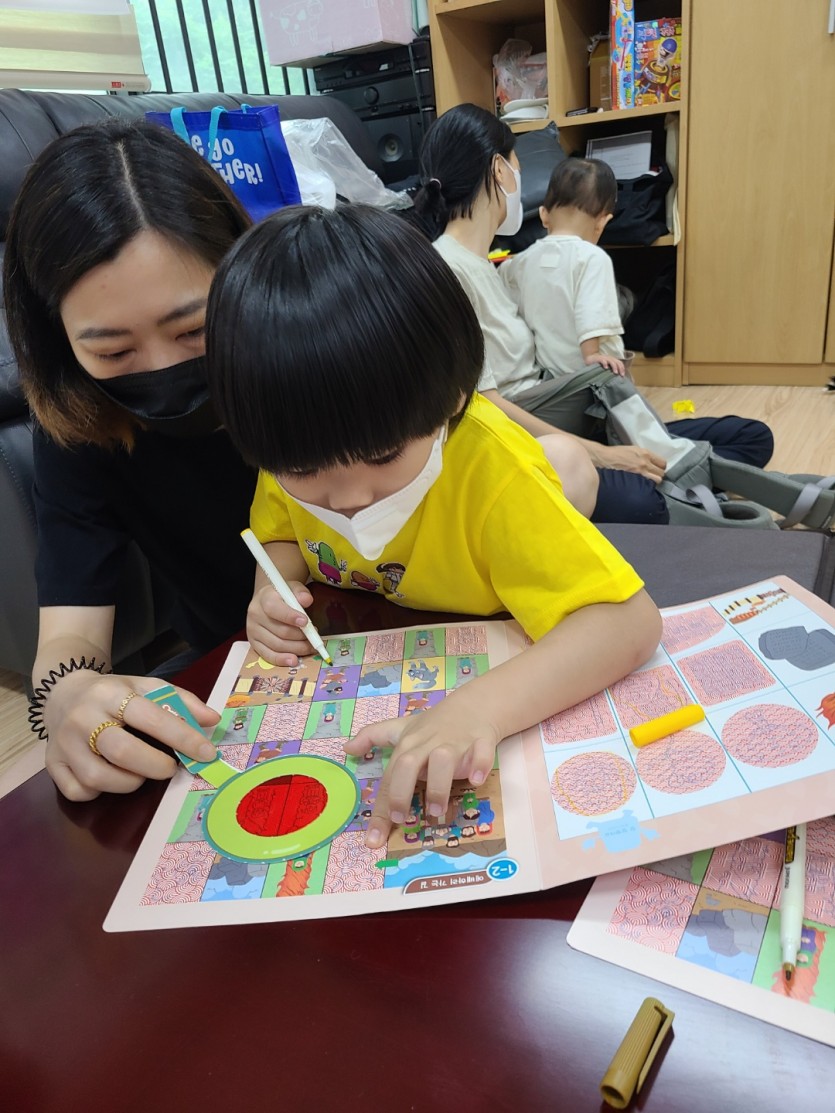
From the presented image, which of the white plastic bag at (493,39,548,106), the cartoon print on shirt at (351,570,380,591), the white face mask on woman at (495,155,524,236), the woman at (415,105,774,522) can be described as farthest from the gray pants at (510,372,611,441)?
the white plastic bag at (493,39,548,106)

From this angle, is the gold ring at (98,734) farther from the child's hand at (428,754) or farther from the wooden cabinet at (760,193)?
the wooden cabinet at (760,193)

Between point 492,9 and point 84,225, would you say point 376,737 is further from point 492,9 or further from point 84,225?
point 492,9

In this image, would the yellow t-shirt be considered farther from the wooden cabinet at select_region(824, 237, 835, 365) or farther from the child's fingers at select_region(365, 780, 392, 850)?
the wooden cabinet at select_region(824, 237, 835, 365)

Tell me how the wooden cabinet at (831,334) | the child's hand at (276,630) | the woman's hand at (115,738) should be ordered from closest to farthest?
the woman's hand at (115,738), the child's hand at (276,630), the wooden cabinet at (831,334)

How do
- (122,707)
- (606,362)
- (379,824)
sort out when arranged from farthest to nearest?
(606,362)
(122,707)
(379,824)

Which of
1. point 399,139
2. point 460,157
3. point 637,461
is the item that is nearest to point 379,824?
point 637,461

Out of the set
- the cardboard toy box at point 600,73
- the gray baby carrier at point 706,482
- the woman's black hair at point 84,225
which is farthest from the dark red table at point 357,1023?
the cardboard toy box at point 600,73

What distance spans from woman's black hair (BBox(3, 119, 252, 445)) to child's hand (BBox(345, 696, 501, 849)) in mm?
439

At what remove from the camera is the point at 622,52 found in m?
2.43

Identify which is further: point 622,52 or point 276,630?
point 622,52

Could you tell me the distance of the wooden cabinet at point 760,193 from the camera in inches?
87.0

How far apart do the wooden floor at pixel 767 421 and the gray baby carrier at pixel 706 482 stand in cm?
39

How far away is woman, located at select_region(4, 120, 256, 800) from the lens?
1.72 feet

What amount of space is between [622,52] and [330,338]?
2549 millimetres
